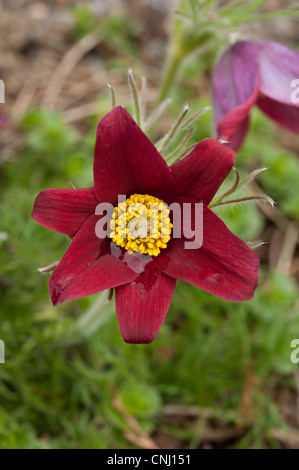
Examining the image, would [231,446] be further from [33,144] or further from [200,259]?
[33,144]

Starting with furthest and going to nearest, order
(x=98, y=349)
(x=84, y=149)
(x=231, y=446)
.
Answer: (x=84, y=149)
(x=231, y=446)
(x=98, y=349)

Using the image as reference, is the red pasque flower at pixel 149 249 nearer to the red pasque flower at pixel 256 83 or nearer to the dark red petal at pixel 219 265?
the dark red petal at pixel 219 265

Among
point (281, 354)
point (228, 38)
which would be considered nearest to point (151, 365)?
point (281, 354)

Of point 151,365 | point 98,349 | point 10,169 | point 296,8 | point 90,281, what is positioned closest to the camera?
point 90,281

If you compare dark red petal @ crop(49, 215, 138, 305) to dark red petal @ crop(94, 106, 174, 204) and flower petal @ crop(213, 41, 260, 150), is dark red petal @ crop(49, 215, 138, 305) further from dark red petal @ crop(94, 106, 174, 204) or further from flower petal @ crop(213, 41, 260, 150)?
flower petal @ crop(213, 41, 260, 150)

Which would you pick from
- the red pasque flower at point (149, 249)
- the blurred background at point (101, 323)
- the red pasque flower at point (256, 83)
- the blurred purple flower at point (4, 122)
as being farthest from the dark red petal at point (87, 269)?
the blurred purple flower at point (4, 122)

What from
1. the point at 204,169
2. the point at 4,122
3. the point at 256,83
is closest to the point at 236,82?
the point at 256,83

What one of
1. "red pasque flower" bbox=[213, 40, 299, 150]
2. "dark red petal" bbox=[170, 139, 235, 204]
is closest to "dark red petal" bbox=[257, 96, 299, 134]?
"red pasque flower" bbox=[213, 40, 299, 150]

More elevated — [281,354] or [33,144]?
[33,144]
